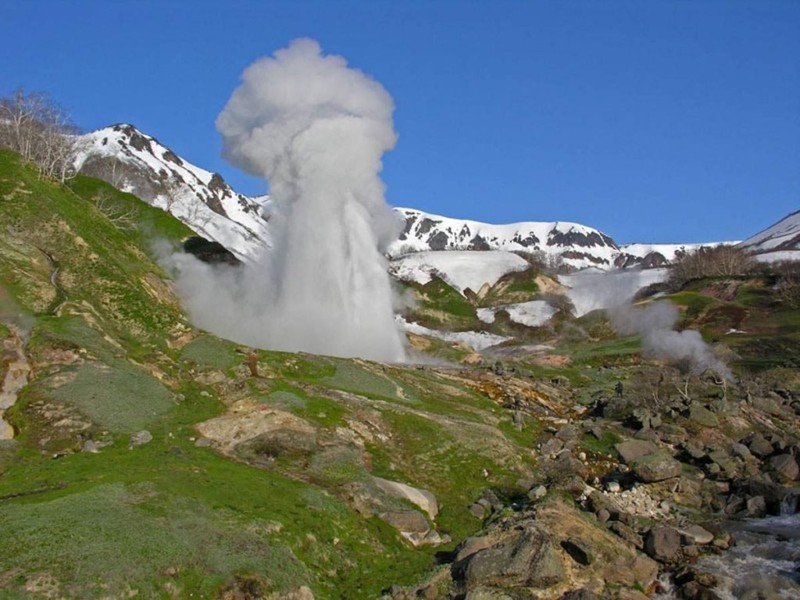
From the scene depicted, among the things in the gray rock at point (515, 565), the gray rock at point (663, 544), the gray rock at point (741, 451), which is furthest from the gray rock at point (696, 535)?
the gray rock at point (741, 451)

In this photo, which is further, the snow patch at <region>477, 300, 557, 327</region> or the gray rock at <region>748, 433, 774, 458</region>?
the snow patch at <region>477, 300, 557, 327</region>

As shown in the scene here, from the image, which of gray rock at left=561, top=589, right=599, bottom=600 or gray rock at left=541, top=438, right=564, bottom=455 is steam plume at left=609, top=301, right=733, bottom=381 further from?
gray rock at left=561, top=589, right=599, bottom=600

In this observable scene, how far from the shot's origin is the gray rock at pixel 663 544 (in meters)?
28.9

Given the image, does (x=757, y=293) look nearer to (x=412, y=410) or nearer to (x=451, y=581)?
(x=412, y=410)

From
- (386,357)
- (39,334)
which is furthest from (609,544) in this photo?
(386,357)

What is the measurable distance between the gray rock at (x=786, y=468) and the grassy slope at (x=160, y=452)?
1502cm

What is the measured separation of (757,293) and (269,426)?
425 ft

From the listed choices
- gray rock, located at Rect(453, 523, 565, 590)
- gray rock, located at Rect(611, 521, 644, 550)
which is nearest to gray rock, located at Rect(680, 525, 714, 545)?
gray rock, located at Rect(611, 521, 644, 550)

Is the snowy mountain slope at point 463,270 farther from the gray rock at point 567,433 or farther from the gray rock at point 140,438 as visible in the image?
the gray rock at point 140,438

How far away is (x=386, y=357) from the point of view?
77188mm

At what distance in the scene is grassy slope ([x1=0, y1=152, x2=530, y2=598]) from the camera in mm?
22516

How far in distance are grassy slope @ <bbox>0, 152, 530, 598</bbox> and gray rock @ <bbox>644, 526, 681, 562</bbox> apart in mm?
8027

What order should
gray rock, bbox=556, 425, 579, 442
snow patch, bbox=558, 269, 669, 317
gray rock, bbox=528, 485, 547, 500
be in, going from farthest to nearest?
snow patch, bbox=558, 269, 669, 317 < gray rock, bbox=556, 425, 579, 442 < gray rock, bbox=528, 485, 547, 500

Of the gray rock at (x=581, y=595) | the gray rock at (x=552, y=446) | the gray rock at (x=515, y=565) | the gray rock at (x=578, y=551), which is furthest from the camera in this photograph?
the gray rock at (x=552, y=446)
